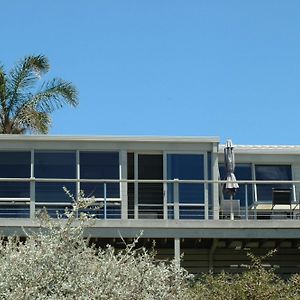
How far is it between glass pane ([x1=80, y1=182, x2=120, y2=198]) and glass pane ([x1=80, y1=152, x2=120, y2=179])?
1.20 feet

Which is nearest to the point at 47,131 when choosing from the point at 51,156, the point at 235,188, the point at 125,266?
the point at 51,156

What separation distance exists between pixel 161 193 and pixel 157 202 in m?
0.22

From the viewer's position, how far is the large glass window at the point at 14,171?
17.7m

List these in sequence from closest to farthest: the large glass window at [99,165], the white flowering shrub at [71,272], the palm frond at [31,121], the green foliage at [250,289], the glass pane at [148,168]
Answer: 1. the white flowering shrub at [71,272]
2. the green foliage at [250,289]
3. the large glass window at [99,165]
4. the glass pane at [148,168]
5. the palm frond at [31,121]

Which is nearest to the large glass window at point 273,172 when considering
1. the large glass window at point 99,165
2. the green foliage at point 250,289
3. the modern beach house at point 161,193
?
the modern beach house at point 161,193

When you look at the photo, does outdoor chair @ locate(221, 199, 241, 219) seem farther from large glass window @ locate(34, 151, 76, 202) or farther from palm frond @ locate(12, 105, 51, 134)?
palm frond @ locate(12, 105, 51, 134)

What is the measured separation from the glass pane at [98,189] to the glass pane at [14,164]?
1.34 metres

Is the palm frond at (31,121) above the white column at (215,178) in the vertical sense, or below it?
above

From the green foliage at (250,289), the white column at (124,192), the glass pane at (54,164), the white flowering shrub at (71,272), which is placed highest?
the glass pane at (54,164)

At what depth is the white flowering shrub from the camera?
797 centimetres

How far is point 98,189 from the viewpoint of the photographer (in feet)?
58.6

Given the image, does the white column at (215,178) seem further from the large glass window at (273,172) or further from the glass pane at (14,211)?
the glass pane at (14,211)

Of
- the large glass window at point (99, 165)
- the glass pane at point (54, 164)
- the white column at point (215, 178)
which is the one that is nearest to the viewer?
the white column at point (215, 178)

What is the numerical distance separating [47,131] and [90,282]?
59.8ft
